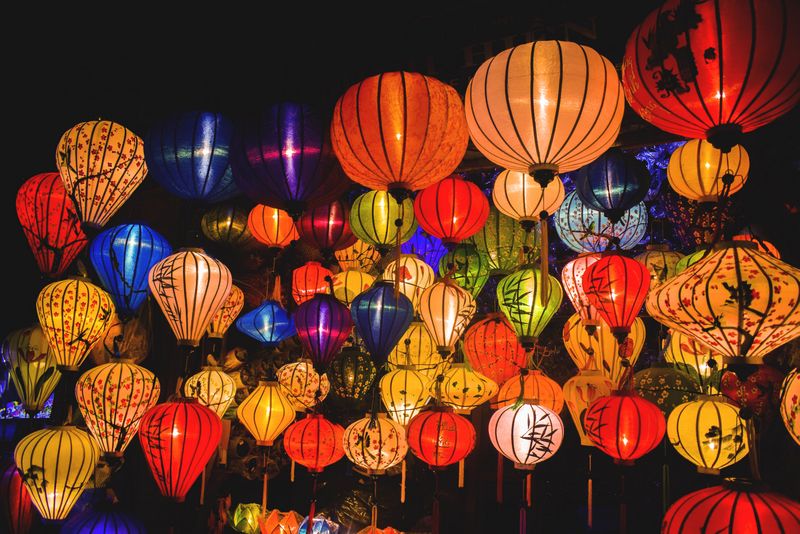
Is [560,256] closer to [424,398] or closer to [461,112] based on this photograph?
[424,398]

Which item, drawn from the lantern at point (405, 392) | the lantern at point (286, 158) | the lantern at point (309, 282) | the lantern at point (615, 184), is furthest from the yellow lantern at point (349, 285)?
the lantern at point (615, 184)

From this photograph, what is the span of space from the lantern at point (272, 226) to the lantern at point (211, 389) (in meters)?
1.05

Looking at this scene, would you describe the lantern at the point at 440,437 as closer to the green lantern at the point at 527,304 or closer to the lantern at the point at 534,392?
the lantern at the point at 534,392

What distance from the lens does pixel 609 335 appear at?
11.4ft

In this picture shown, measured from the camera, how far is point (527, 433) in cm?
324

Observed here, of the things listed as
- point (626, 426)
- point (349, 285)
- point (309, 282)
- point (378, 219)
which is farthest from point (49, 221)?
point (626, 426)

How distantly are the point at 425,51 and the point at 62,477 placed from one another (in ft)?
12.0

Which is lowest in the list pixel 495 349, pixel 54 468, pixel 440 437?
pixel 54 468

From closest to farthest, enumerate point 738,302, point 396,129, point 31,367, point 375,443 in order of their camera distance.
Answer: point 738,302 → point 396,129 → point 375,443 → point 31,367

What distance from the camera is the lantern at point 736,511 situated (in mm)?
2053

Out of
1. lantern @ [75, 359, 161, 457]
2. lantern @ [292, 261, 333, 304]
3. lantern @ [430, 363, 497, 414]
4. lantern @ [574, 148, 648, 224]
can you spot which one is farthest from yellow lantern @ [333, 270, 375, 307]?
lantern @ [574, 148, 648, 224]

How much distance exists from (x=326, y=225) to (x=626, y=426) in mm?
2027

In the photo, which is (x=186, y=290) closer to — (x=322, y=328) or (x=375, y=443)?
(x=322, y=328)

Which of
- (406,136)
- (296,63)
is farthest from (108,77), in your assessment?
(406,136)
